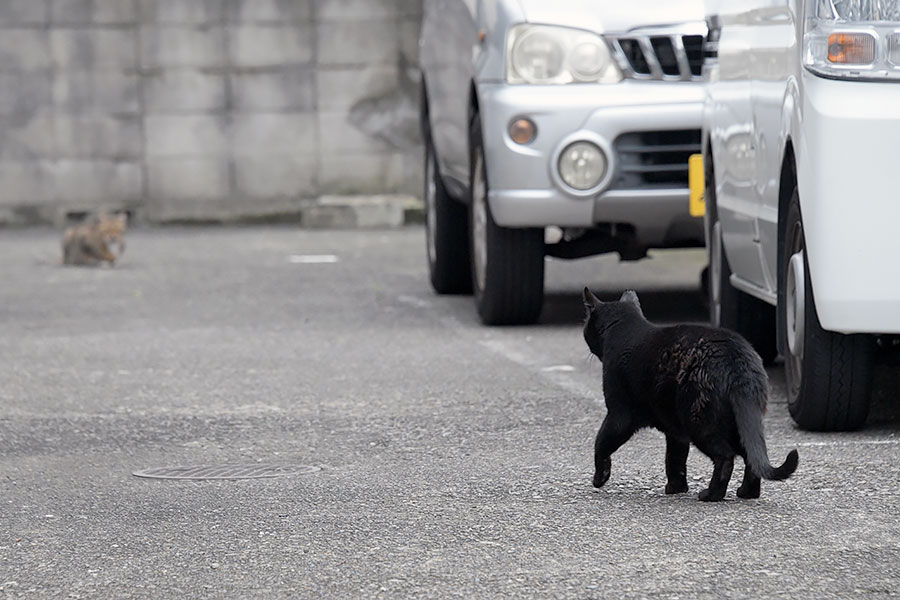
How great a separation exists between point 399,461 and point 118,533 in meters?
1.10

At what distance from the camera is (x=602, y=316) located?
4.87 m

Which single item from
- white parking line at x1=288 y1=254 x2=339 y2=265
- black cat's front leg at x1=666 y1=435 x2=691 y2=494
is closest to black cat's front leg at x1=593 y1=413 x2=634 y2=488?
black cat's front leg at x1=666 y1=435 x2=691 y2=494

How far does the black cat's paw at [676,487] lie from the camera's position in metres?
4.54

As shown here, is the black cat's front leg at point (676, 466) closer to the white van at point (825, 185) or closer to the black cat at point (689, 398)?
the black cat at point (689, 398)

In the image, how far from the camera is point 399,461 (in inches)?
203

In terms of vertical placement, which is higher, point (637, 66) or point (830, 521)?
point (637, 66)

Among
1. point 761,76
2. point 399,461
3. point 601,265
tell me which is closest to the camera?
point 399,461

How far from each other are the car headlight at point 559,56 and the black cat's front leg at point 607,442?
3725mm

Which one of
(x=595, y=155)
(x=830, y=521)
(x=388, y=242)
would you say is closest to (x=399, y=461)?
(x=830, y=521)

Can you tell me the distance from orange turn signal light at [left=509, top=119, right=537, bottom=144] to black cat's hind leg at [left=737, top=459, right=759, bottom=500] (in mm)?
3771

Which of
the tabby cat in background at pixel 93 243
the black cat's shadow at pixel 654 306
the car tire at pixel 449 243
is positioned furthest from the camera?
the tabby cat in background at pixel 93 243

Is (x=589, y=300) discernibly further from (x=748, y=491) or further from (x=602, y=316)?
(x=748, y=491)

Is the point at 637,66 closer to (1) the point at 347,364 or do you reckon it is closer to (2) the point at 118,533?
(1) the point at 347,364

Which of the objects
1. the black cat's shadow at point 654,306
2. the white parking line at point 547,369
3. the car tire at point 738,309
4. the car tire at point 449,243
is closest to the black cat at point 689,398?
the white parking line at point 547,369
